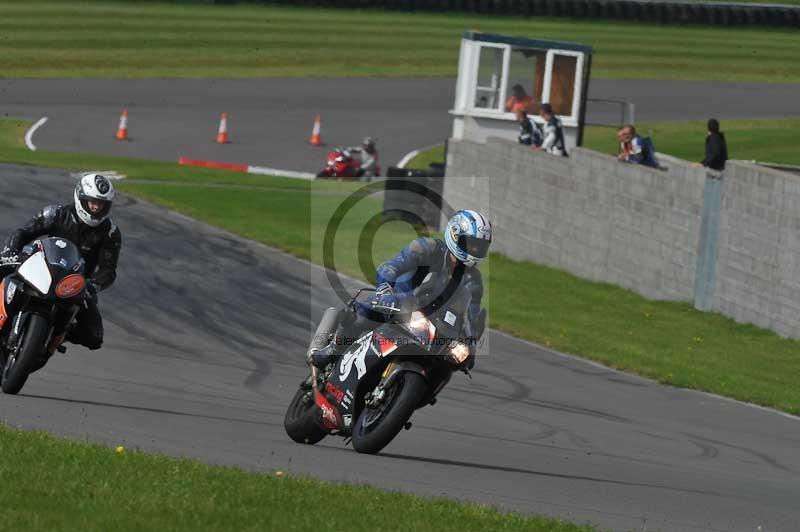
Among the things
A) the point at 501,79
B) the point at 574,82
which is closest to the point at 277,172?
the point at 501,79

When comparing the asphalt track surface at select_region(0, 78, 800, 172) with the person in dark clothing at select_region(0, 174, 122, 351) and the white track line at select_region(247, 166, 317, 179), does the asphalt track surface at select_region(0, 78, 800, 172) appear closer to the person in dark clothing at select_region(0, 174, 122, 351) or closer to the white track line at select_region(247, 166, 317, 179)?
the white track line at select_region(247, 166, 317, 179)

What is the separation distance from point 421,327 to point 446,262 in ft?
1.82

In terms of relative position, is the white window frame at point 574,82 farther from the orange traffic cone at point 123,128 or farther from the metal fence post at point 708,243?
the orange traffic cone at point 123,128

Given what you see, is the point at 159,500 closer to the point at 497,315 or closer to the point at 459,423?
the point at 459,423

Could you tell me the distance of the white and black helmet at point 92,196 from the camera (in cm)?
1105

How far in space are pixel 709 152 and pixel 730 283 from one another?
511 cm

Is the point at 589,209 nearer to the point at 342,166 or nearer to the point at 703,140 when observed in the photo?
the point at 342,166

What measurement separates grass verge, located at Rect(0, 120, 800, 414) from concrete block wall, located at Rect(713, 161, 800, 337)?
284 mm

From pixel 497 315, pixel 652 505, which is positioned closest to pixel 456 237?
pixel 652 505

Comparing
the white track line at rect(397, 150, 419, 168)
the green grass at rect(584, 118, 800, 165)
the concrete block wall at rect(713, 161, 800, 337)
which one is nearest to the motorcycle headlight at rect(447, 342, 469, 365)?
the concrete block wall at rect(713, 161, 800, 337)

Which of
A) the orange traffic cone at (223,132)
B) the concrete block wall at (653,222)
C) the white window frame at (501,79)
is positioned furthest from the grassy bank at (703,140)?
the concrete block wall at (653,222)

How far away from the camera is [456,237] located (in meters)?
9.30

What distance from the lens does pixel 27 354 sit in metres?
10.4

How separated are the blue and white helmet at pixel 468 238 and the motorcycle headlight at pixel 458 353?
57cm
